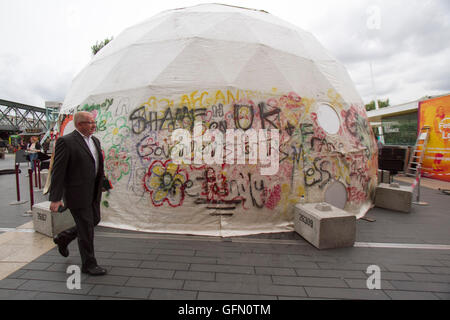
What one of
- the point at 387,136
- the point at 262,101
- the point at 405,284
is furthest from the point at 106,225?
the point at 387,136

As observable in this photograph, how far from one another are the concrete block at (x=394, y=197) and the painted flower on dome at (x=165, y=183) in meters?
5.32

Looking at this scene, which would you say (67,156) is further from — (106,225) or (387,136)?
(387,136)

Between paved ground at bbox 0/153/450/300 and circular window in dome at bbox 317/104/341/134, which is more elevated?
circular window in dome at bbox 317/104/341/134

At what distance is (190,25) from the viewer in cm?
551

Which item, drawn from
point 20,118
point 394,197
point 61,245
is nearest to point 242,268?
point 61,245

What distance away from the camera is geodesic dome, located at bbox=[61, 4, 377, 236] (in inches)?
179

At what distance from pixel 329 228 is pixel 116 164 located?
410cm

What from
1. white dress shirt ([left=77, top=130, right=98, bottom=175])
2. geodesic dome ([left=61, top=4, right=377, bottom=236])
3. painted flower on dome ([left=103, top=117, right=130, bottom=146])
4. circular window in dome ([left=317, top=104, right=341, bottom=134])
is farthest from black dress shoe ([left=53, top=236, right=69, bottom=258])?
circular window in dome ([left=317, top=104, right=341, bottom=134])

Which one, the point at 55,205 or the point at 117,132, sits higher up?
the point at 117,132

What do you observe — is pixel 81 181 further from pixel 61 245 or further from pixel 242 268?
pixel 242 268

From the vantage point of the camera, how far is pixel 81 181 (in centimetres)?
291

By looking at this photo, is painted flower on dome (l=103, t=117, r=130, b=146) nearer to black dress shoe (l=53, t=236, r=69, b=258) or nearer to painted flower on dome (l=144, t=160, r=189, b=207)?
painted flower on dome (l=144, t=160, r=189, b=207)

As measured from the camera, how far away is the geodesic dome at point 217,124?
4.56 meters
